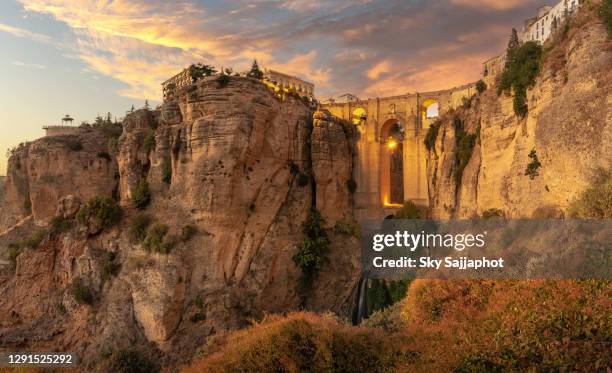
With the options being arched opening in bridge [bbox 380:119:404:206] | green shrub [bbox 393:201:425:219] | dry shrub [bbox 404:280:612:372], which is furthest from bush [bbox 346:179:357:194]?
dry shrub [bbox 404:280:612:372]

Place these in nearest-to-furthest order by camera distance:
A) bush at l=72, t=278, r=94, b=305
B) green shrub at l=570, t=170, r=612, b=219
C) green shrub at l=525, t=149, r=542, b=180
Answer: green shrub at l=570, t=170, r=612, b=219
green shrub at l=525, t=149, r=542, b=180
bush at l=72, t=278, r=94, b=305

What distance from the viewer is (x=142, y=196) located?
78.5ft

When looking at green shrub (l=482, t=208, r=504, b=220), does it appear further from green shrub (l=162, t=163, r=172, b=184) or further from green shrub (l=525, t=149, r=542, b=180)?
green shrub (l=162, t=163, r=172, b=184)

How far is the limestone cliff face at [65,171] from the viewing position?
2958 centimetres

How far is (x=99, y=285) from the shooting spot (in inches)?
875

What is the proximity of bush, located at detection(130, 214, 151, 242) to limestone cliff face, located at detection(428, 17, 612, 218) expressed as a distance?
15543mm

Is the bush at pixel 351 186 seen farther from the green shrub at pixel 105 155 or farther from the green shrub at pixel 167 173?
the green shrub at pixel 105 155

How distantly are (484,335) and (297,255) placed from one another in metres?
15.1

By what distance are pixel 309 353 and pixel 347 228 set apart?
1601 cm

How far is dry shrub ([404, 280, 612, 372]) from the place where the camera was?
8.35 metres

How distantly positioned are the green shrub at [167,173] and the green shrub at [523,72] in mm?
16708

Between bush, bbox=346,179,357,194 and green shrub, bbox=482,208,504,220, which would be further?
bush, bbox=346,179,357,194

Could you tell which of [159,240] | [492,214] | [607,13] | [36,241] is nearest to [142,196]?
[159,240]

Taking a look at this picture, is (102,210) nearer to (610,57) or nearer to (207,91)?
(207,91)
